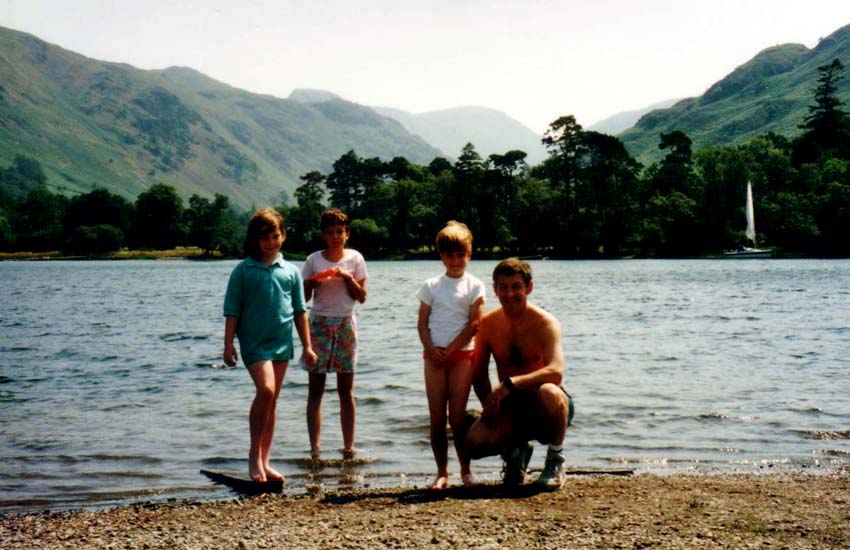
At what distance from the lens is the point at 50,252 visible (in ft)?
570

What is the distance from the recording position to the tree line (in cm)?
10581

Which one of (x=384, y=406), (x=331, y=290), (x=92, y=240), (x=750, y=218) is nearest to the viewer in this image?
(x=331, y=290)

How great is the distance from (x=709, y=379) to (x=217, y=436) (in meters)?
9.32

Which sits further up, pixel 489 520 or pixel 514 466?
pixel 514 466

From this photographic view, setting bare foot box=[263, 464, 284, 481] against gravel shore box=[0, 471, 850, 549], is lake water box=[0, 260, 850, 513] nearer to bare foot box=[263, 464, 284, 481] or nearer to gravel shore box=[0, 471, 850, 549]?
bare foot box=[263, 464, 284, 481]

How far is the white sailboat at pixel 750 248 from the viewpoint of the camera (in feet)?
341

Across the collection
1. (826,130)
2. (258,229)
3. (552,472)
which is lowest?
(552,472)

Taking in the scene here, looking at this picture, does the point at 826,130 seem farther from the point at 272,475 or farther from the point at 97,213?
the point at 97,213

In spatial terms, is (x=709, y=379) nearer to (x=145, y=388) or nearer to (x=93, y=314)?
(x=145, y=388)

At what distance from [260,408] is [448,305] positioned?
205 centimetres

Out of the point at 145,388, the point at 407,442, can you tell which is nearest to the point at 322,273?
the point at 407,442

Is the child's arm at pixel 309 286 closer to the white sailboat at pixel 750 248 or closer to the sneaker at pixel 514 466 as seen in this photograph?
the sneaker at pixel 514 466

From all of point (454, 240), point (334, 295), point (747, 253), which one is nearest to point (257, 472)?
point (334, 295)

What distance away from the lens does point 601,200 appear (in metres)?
120
